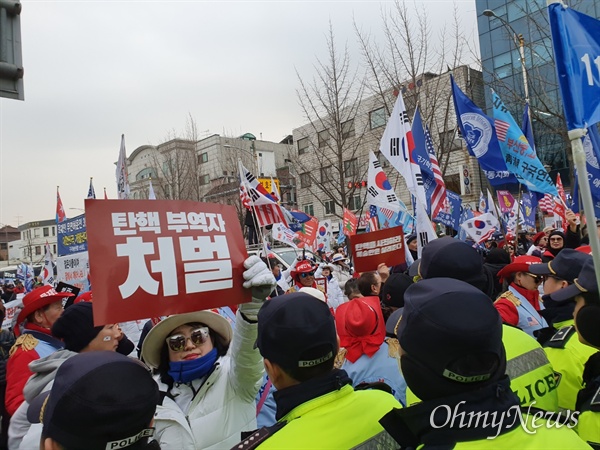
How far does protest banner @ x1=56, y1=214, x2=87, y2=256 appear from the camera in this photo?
8383mm

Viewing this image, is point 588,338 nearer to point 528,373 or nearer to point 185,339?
point 528,373

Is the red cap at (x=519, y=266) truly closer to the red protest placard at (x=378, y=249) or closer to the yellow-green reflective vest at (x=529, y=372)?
the red protest placard at (x=378, y=249)

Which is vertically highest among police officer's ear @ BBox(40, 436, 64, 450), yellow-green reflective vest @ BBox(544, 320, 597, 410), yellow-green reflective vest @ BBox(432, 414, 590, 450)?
police officer's ear @ BBox(40, 436, 64, 450)

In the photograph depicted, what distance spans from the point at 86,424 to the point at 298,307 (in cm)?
86

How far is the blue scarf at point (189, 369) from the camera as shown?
276 centimetres

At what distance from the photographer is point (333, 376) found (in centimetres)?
192

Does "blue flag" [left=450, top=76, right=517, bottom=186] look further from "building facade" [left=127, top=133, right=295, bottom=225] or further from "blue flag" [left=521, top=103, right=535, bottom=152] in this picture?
"building facade" [left=127, top=133, right=295, bottom=225]

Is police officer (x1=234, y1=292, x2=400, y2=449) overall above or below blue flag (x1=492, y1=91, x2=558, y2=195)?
below

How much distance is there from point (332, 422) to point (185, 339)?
4.40 ft

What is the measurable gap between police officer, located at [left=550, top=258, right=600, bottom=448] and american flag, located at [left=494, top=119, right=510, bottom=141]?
5297 mm

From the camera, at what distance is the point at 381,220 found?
10.5 metres

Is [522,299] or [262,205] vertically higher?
[262,205]

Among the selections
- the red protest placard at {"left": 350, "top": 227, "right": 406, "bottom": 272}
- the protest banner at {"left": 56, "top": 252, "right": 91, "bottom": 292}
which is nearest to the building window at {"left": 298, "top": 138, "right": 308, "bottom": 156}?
the protest banner at {"left": 56, "top": 252, "right": 91, "bottom": 292}

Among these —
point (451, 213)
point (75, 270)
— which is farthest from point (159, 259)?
point (451, 213)
